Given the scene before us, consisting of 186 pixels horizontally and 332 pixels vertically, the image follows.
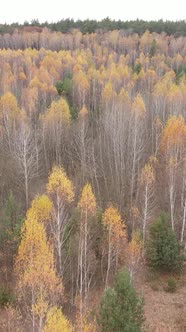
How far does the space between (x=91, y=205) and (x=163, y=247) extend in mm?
5843

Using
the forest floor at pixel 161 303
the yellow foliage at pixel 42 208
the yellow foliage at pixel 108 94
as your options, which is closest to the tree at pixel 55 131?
the yellow foliage at pixel 108 94

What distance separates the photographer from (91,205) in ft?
82.8

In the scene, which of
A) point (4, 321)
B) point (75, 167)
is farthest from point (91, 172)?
point (4, 321)

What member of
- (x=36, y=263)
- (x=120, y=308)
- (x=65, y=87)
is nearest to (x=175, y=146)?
(x=36, y=263)

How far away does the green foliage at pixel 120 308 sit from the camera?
17719 millimetres

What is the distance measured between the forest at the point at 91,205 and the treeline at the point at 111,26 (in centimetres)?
3879

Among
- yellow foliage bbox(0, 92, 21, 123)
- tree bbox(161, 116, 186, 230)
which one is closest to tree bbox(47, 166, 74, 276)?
tree bbox(161, 116, 186, 230)

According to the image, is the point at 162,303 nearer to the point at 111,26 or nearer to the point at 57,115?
the point at 57,115

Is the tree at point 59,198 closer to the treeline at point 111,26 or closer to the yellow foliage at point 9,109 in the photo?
the yellow foliage at point 9,109

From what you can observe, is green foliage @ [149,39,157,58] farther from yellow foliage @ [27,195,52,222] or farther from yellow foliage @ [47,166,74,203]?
yellow foliage @ [27,195,52,222]

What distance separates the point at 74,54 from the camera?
77.1 meters

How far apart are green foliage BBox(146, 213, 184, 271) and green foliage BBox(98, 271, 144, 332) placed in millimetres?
8643

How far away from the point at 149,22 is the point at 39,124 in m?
72.1

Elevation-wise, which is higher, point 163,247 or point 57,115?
point 57,115
